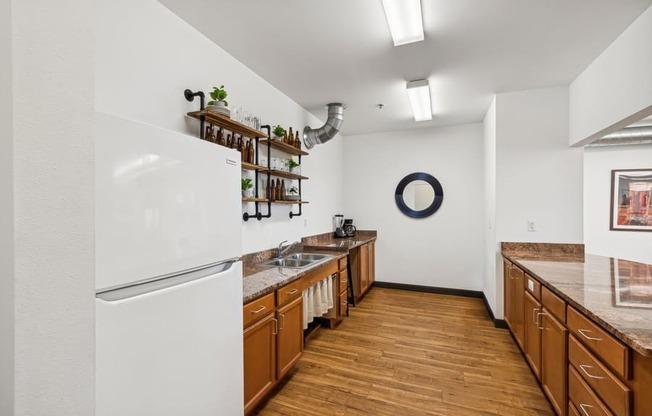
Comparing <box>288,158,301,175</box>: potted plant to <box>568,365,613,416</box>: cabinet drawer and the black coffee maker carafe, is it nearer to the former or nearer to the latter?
the black coffee maker carafe

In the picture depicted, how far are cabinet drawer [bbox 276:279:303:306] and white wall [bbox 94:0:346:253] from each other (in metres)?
0.65

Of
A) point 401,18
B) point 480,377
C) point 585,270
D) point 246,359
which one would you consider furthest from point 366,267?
point 401,18

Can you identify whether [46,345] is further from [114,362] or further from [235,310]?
[235,310]

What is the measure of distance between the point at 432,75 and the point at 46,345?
322 centimetres

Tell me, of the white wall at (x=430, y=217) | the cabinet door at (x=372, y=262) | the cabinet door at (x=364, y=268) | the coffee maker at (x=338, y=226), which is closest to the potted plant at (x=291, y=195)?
the cabinet door at (x=364, y=268)

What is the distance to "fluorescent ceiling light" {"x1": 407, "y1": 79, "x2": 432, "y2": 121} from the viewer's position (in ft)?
9.92

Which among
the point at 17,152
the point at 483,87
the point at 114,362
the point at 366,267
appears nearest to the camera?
the point at 17,152

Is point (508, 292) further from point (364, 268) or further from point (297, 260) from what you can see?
point (297, 260)

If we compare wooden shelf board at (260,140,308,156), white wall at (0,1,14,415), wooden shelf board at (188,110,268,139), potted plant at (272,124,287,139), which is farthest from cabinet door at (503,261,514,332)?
white wall at (0,1,14,415)

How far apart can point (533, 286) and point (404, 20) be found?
2125mm

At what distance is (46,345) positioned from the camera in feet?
2.13

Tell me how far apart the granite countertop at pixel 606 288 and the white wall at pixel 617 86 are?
1114mm

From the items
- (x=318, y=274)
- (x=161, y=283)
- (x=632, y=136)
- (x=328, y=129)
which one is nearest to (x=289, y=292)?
(x=318, y=274)

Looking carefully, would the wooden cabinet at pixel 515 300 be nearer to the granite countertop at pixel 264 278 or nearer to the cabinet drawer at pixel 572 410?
the cabinet drawer at pixel 572 410
